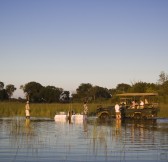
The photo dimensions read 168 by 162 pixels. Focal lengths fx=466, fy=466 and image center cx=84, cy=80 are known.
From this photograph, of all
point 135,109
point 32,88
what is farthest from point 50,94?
point 135,109

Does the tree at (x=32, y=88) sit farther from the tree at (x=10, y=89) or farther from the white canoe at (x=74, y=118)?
the white canoe at (x=74, y=118)

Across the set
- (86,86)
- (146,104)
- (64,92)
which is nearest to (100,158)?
(146,104)

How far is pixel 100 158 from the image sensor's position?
15492 mm

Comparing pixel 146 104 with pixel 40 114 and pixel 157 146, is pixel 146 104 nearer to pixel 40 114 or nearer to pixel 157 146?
pixel 40 114

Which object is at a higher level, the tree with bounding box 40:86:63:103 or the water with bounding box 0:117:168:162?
the tree with bounding box 40:86:63:103

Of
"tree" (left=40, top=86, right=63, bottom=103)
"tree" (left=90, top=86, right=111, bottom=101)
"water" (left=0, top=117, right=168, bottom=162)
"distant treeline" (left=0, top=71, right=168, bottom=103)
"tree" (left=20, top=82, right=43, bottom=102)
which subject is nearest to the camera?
"water" (left=0, top=117, right=168, bottom=162)

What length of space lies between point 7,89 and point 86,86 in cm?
2080

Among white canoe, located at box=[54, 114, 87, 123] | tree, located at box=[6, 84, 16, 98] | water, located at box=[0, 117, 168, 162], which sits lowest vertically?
water, located at box=[0, 117, 168, 162]

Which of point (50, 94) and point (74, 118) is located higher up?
point (50, 94)

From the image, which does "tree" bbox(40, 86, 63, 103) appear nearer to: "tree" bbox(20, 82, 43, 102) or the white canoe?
"tree" bbox(20, 82, 43, 102)

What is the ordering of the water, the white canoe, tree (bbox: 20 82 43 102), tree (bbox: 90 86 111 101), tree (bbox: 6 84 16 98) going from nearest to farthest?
the water
the white canoe
tree (bbox: 20 82 43 102)
tree (bbox: 90 86 111 101)
tree (bbox: 6 84 16 98)

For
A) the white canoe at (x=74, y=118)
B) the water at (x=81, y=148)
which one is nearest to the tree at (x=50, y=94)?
the white canoe at (x=74, y=118)

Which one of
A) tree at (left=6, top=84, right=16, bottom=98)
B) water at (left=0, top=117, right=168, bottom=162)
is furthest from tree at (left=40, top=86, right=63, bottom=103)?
water at (left=0, top=117, right=168, bottom=162)

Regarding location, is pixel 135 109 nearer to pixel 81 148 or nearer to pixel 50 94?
pixel 81 148
